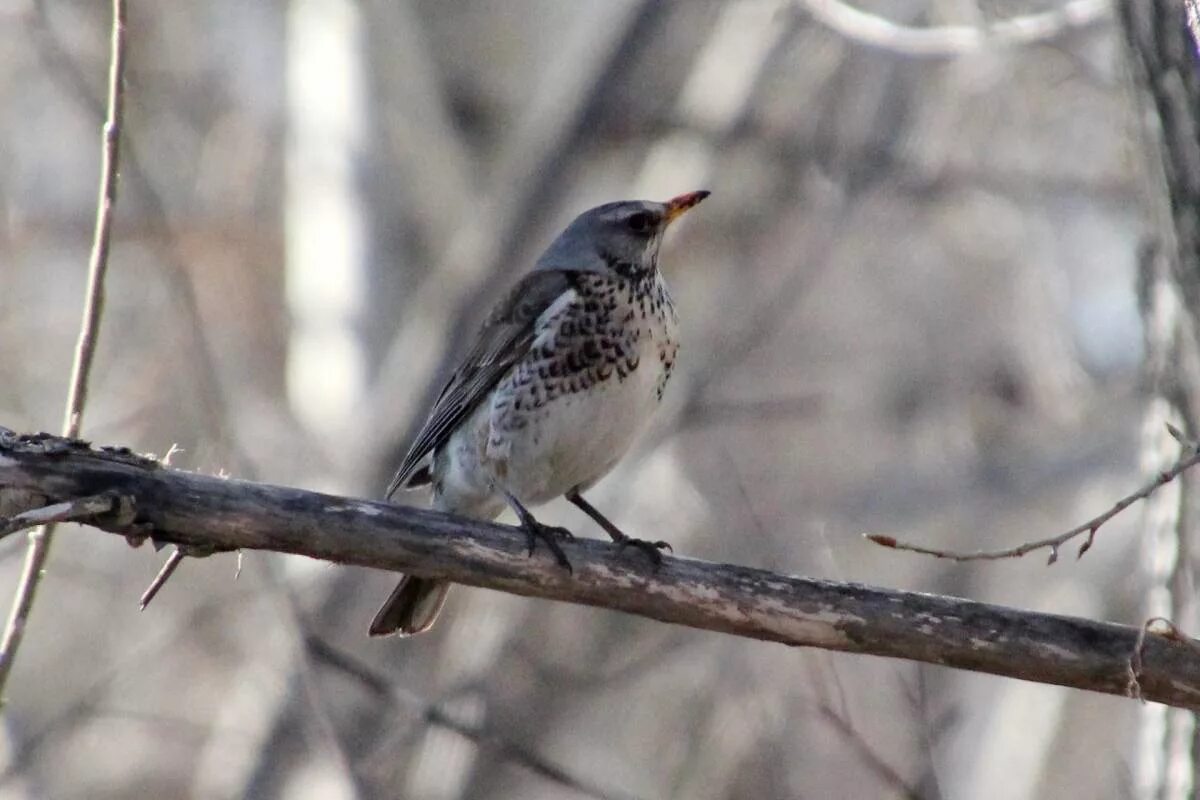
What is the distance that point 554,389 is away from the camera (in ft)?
16.7

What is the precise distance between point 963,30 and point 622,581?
12.9 feet

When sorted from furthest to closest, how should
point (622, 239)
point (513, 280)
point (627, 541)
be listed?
point (513, 280) → point (622, 239) → point (627, 541)

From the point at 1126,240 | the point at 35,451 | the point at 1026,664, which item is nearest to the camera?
the point at 35,451

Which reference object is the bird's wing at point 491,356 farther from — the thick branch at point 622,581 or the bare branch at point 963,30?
the bare branch at point 963,30

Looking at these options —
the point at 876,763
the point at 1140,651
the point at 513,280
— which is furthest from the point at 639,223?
the point at 513,280

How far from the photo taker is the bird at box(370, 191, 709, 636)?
16.5ft

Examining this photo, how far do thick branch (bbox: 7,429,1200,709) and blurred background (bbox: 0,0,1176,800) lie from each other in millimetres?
4255

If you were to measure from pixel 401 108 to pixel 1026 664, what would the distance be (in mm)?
7131

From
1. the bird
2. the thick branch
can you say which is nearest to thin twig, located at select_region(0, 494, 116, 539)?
the thick branch

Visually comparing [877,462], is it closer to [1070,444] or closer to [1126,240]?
[1070,444]

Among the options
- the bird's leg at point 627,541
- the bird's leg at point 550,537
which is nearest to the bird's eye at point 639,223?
the bird's leg at point 627,541

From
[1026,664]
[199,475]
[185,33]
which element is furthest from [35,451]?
[185,33]

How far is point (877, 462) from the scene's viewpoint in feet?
39.2

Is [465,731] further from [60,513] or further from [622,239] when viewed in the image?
[622,239]
